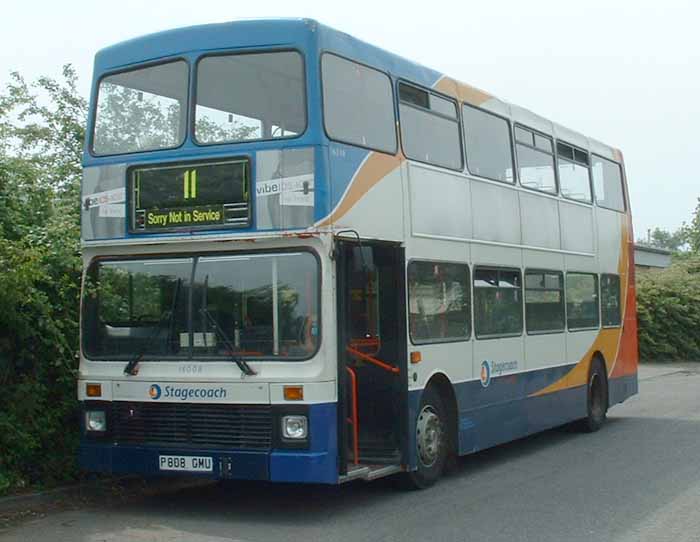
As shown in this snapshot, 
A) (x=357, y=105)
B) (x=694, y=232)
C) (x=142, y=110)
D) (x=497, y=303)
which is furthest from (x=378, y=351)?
(x=694, y=232)

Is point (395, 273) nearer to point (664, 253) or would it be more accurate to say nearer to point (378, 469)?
point (378, 469)

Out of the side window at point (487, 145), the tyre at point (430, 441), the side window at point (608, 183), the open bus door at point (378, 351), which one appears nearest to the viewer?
the open bus door at point (378, 351)

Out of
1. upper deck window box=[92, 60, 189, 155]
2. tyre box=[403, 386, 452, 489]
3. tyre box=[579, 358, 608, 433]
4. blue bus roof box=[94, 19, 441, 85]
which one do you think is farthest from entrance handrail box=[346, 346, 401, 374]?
tyre box=[579, 358, 608, 433]

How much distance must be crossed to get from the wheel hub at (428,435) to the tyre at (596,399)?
540 cm

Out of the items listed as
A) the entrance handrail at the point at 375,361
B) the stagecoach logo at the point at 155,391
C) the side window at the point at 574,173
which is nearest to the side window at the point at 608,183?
the side window at the point at 574,173

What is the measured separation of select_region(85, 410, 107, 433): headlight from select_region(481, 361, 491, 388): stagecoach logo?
445 cm

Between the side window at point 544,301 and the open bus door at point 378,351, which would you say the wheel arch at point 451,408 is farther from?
the side window at point 544,301

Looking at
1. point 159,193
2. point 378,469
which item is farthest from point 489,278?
point 159,193

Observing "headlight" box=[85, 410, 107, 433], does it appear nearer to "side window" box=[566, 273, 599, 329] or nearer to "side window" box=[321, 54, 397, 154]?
"side window" box=[321, 54, 397, 154]

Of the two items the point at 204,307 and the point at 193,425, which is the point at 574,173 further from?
the point at 193,425

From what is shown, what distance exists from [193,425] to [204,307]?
103 cm

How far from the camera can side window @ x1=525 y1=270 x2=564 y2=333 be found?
1409 centimetres

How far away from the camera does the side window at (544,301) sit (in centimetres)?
1409

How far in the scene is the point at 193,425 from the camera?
383 inches
